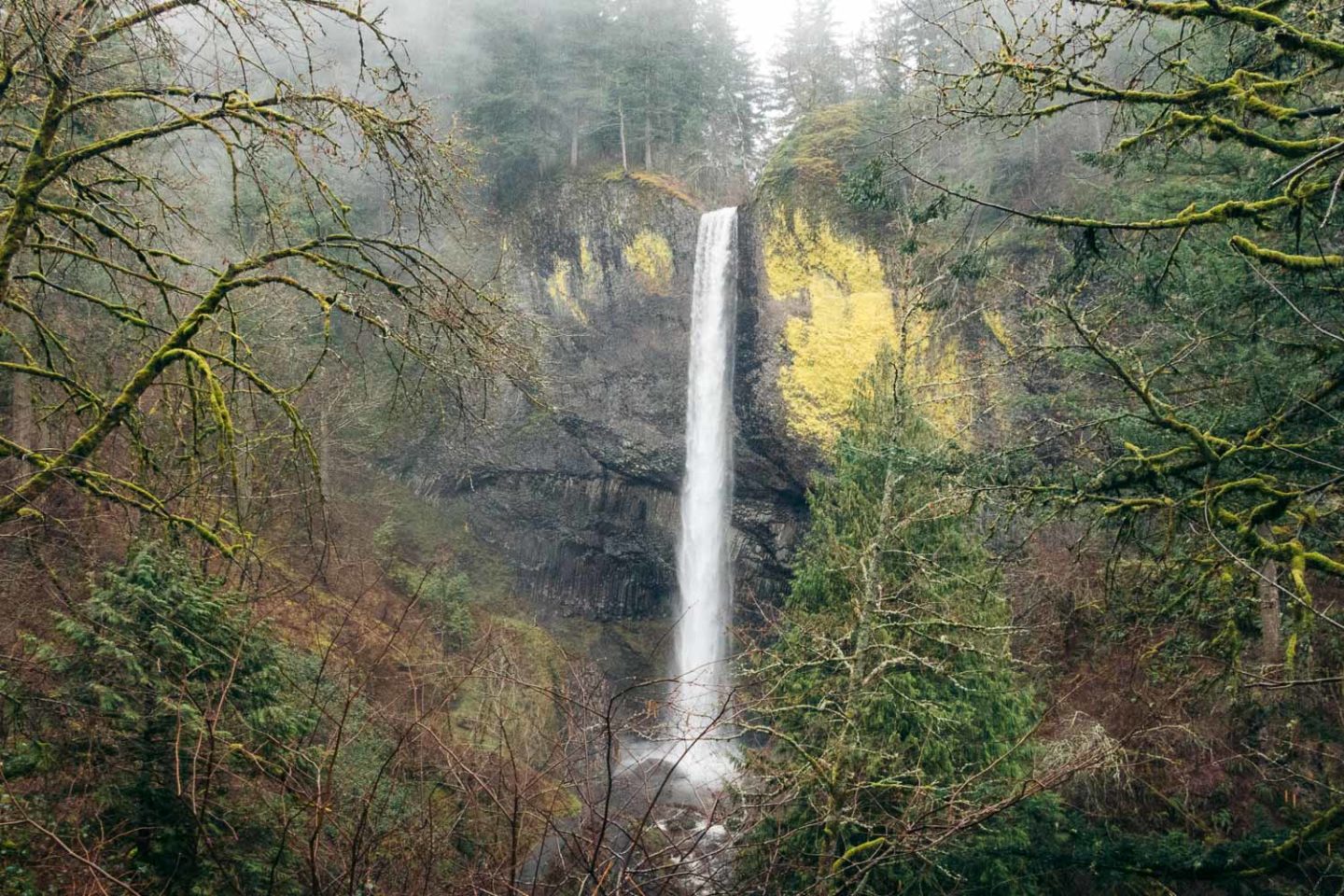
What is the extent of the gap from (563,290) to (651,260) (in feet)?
10.4

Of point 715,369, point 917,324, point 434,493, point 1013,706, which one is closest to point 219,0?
point 1013,706

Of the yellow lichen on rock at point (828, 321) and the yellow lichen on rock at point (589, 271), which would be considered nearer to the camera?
the yellow lichen on rock at point (828, 321)

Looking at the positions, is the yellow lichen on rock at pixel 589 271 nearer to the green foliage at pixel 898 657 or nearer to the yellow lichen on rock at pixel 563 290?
the yellow lichen on rock at pixel 563 290

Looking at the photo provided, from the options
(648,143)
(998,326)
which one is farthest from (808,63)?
(998,326)

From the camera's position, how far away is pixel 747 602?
21844 mm

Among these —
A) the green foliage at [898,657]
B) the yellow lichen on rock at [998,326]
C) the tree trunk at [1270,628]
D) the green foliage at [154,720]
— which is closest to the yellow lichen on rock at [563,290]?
the yellow lichen on rock at [998,326]

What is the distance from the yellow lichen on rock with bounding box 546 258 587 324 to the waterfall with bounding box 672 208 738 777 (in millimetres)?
4139

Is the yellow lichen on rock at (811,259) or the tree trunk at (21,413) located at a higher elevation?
the yellow lichen on rock at (811,259)

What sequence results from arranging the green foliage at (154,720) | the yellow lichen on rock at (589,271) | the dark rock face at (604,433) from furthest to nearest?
the yellow lichen on rock at (589,271)
the dark rock face at (604,433)
the green foliage at (154,720)

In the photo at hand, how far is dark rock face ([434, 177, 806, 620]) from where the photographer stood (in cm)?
2280

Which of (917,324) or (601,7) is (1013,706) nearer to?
(917,324)

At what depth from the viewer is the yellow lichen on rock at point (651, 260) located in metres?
23.1

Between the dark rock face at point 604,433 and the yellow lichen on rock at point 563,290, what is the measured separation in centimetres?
4

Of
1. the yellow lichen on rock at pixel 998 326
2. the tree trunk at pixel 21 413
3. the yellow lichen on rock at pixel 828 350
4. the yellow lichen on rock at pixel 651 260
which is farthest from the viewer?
the yellow lichen on rock at pixel 651 260
